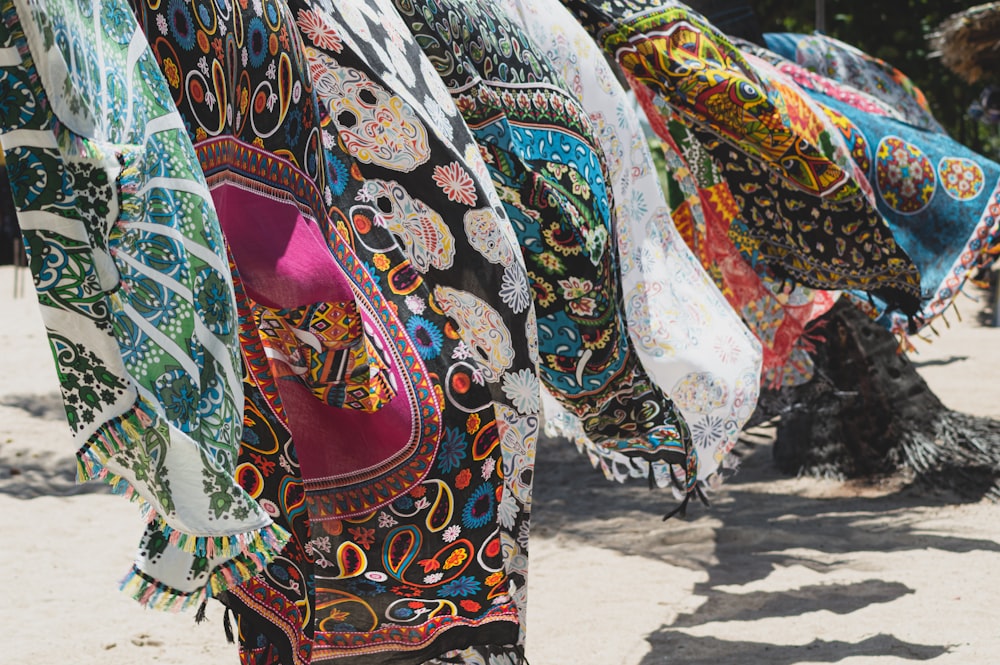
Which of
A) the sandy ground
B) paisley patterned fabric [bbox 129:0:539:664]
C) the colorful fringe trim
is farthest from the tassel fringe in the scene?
the sandy ground

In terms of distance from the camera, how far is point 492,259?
1288 mm

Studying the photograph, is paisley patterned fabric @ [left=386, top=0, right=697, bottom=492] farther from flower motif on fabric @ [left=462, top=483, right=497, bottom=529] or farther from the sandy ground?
the sandy ground

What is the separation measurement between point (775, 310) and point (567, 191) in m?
1.29

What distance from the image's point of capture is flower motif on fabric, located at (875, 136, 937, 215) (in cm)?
275

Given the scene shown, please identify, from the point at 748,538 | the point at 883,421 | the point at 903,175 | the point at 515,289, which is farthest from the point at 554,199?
the point at 883,421

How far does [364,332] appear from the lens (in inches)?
A: 44.2

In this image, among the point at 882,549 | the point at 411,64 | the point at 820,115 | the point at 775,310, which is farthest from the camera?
the point at 882,549

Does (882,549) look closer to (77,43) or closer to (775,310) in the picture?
(775,310)

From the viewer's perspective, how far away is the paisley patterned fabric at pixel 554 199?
1.43 meters

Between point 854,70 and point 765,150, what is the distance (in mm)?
1431

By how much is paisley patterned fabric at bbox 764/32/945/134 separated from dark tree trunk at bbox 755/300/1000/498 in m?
1.29

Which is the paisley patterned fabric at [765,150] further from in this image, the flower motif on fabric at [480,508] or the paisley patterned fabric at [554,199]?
the flower motif on fabric at [480,508]

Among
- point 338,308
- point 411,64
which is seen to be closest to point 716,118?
point 411,64

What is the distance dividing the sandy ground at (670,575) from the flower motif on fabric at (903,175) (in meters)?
Result: 1.13
